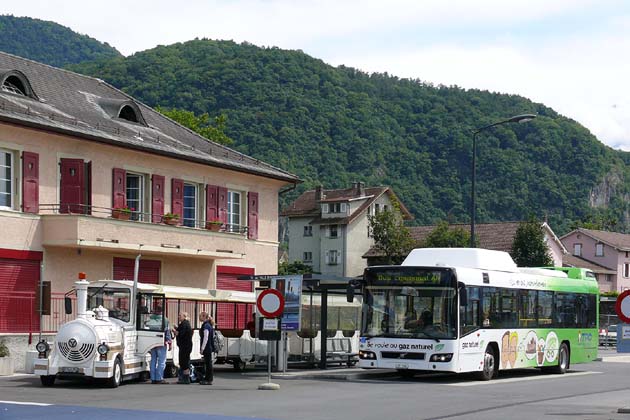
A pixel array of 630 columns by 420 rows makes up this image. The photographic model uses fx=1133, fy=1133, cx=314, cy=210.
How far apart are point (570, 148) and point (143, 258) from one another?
116 m

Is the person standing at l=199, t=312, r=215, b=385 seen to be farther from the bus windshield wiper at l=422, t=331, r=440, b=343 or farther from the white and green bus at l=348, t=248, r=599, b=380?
the bus windshield wiper at l=422, t=331, r=440, b=343

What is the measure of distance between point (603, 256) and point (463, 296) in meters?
103

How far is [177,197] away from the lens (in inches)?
1597

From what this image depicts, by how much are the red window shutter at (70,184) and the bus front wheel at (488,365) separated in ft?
44.5

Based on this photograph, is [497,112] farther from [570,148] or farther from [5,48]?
[5,48]

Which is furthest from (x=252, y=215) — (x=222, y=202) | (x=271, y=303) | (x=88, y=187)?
(x=271, y=303)

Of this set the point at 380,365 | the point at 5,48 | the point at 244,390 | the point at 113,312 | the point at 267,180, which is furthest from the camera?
the point at 5,48

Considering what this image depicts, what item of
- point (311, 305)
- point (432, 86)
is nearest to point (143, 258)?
point (311, 305)

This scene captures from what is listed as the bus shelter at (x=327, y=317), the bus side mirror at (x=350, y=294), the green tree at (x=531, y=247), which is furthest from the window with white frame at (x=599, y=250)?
the bus side mirror at (x=350, y=294)

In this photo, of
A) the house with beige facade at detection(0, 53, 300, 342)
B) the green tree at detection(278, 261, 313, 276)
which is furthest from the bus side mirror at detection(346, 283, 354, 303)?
the green tree at detection(278, 261, 313, 276)

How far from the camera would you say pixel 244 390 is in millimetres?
24328

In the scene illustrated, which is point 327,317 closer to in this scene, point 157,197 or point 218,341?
point 218,341

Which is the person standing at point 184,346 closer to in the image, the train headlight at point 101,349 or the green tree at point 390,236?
the train headlight at point 101,349

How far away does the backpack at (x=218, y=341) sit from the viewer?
28414 mm
